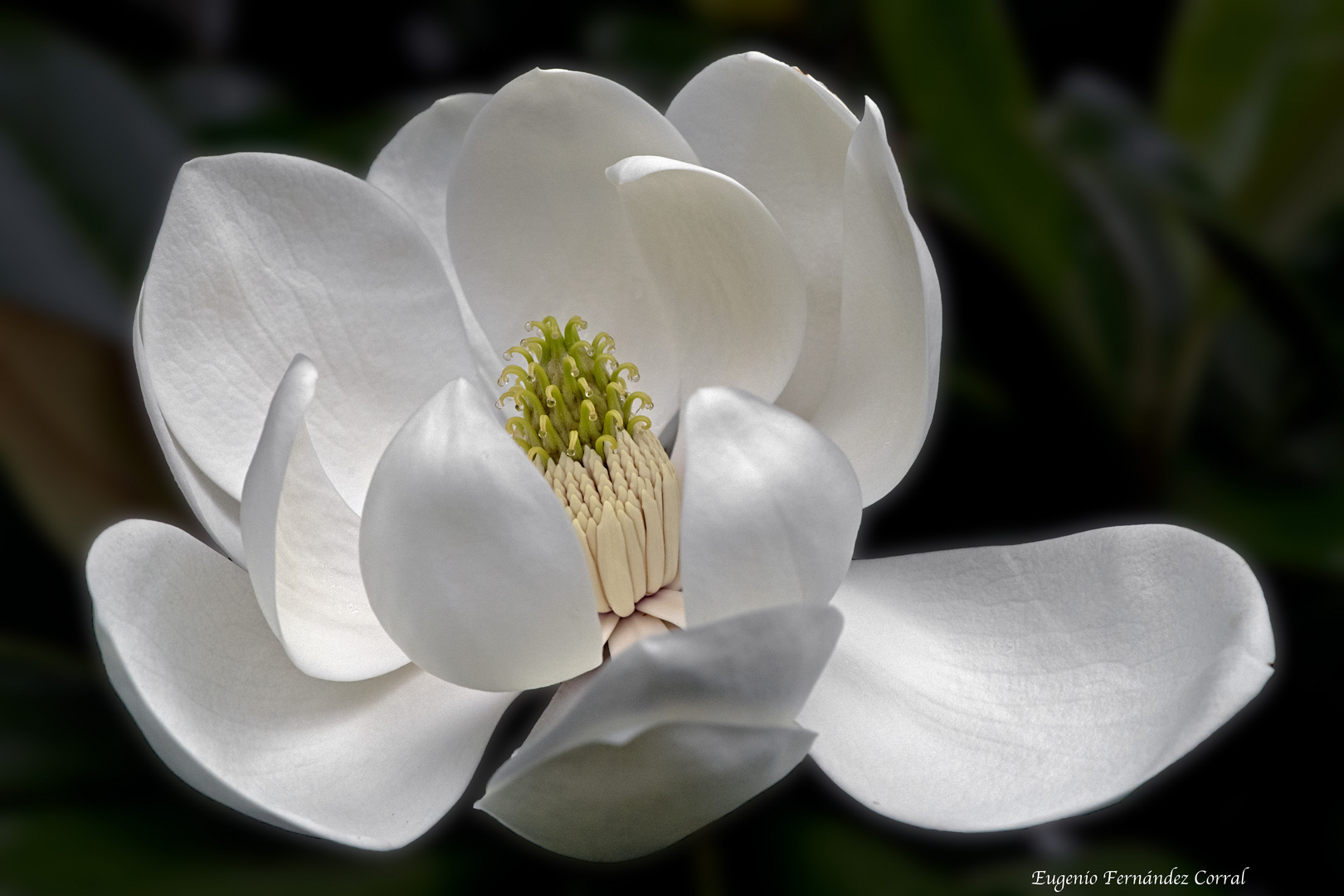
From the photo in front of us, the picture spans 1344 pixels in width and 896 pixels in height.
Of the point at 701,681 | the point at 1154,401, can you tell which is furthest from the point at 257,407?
the point at 1154,401

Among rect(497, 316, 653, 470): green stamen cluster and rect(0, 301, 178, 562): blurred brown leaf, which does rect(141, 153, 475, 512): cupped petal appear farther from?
rect(0, 301, 178, 562): blurred brown leaf

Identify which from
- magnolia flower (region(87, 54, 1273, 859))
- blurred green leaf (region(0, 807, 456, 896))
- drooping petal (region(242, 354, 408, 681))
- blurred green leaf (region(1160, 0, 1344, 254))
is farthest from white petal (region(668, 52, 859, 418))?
blurred green leaf (region(1160, 0, 1344, 254))

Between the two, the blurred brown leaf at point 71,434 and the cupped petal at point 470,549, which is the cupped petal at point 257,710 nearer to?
the cupped petal at point 470,549

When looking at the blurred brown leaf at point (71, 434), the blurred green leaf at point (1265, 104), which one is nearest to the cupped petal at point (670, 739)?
the blurred brown leaf at point (71, 434)

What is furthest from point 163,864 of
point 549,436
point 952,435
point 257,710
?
point 952,435

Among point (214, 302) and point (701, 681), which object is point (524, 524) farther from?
point (214, 302)

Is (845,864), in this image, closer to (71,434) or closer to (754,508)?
(754,508)
